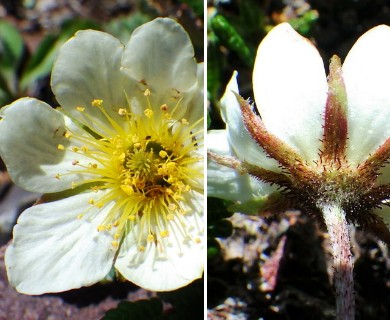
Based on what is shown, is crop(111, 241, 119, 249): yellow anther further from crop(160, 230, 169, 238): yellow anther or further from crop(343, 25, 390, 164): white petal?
crop(343, 25, 390, 164): white petal

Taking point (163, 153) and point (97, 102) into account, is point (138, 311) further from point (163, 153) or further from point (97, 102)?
point (97, 102)

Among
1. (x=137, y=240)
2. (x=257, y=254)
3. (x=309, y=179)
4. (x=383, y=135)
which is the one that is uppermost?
(x=383, y=135)

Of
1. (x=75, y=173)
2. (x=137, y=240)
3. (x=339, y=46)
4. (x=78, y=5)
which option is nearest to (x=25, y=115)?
(x=75, y=173)

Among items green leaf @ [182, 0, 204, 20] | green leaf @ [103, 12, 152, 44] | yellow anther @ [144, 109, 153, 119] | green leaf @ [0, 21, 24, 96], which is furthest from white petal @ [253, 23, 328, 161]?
green leaf @ [0, 21, 24, 96]

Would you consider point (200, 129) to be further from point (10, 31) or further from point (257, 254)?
point (10, 31)

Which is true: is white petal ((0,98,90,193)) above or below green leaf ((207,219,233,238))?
above

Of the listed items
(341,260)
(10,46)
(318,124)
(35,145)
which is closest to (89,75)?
(35,145)

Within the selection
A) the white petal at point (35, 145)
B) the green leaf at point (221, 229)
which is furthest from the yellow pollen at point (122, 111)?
the green leaf at point (221, 229)
